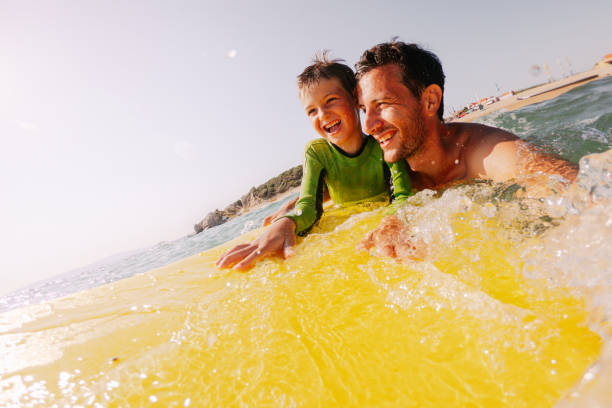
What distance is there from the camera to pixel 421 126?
8.25ft

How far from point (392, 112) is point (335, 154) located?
737 millimetres

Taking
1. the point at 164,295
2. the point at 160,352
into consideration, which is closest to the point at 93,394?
the point at 160,352

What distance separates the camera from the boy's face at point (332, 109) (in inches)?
106

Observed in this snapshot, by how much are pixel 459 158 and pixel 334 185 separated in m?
1.20

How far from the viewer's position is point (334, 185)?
10.2 ft

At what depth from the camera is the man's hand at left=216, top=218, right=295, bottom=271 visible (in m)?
2.03

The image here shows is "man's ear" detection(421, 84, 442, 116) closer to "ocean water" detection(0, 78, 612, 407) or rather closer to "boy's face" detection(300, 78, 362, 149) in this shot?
"boy's face" detection(300, 78, 362, 149)

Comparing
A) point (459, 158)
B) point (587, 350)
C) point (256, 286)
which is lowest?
point (587, 350)

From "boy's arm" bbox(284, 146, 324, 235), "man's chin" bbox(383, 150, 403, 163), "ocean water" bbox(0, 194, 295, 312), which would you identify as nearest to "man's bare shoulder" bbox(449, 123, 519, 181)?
"man's chin" bbox(383, 150, 403, 163)

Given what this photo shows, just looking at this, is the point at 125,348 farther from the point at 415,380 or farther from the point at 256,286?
the point at 415,380

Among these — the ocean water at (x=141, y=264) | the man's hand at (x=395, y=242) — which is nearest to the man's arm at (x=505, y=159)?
the man's hand at (x=395, y=242)

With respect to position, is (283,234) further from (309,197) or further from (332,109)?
(332,109)

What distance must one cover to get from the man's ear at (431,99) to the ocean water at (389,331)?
3.84ft

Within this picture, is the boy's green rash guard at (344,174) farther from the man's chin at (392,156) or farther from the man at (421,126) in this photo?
the man at (421,126)
